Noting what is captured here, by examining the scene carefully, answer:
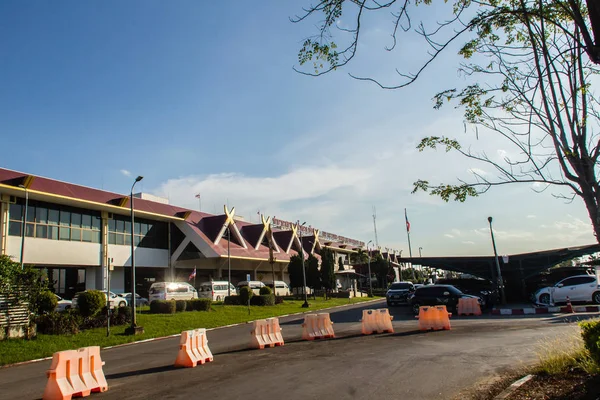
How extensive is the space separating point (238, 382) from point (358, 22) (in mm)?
6684

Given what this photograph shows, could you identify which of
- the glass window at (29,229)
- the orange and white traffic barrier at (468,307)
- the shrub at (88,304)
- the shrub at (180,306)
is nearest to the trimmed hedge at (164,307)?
the shrub at (180,306)

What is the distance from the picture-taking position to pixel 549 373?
7531mm

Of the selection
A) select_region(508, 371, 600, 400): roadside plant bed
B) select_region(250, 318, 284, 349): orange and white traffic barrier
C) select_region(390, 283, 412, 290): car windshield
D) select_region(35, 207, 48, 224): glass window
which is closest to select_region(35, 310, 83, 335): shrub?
select_region(250, 318, 284, 349): orange and white traffic barrier

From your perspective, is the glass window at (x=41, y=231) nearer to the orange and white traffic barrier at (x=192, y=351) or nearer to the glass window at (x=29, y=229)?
the glass window at (x=29, y=229)

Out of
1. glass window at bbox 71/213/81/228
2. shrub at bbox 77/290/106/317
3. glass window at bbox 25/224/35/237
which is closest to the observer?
shrub at bbox 77/290/106/317

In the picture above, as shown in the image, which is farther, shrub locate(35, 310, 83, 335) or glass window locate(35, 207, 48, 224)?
glass window locate(35, 207, 48, 224)

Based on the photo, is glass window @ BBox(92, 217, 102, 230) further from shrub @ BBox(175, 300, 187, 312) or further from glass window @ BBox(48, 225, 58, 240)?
shrub @ BBox(175, 300, 187, 312)

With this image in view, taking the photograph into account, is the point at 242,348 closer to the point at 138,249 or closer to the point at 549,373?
the point at 549,373

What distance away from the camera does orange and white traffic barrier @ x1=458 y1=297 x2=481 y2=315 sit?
71.9 ft

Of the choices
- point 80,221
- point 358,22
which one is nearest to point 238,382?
point 358,22

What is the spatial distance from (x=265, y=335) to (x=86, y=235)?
28339mm

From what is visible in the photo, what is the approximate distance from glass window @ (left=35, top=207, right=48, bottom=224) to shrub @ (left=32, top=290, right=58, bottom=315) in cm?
1588

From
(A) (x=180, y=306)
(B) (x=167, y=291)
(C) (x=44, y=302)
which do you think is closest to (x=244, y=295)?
(B) (x=167, y=291)

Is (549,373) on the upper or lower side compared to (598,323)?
lower
